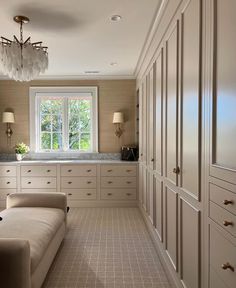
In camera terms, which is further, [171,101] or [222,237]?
[171,101]

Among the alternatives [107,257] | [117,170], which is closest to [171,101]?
[107,257]

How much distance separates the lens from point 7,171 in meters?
4.68

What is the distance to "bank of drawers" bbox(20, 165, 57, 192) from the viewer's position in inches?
184

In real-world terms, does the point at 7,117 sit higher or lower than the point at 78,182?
higher

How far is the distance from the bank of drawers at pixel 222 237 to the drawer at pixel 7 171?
409cm

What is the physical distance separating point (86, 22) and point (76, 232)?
2631 millimetres

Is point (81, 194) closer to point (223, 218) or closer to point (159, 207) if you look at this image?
point (159, 207)

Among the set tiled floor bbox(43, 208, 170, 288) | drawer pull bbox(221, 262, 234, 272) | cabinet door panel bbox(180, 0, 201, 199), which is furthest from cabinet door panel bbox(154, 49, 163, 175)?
drawer pull bbox(221, 262, 234, 272)

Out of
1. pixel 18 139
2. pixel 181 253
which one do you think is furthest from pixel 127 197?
pixel 181 253

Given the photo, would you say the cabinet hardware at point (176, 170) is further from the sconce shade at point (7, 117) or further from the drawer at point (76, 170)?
the sconce shade at point (7, 117)

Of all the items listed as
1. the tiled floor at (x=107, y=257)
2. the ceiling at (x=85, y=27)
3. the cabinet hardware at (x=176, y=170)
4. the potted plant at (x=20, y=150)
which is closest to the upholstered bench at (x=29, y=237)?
the tiled floor at (x=107, y=257)

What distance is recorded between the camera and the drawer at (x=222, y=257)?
114 centimetres

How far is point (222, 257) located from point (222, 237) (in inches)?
3.8

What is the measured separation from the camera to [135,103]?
519 centimetres
